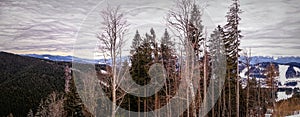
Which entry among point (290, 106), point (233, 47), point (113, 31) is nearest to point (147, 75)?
point (113, 31)

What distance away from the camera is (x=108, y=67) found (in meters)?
5.09

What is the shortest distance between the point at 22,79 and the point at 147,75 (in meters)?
2.13

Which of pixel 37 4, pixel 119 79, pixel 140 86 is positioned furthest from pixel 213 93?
pixel 37 4

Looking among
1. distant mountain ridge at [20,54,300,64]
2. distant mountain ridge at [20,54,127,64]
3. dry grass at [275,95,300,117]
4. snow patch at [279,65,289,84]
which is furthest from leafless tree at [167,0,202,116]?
dry grass at [275,95,300,117]

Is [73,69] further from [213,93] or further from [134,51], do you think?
[213,93]

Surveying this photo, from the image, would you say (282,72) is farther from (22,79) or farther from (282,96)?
(22,79)

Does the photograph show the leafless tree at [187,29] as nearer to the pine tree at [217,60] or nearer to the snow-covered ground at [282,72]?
the pine tree at [217,60]

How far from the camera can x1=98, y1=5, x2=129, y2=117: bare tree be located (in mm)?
4887

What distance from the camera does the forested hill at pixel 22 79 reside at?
18.6 feet

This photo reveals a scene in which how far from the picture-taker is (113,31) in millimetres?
4910

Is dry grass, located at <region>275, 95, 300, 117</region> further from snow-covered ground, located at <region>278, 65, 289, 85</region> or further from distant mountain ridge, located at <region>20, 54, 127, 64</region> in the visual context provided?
distant mountain ridge, located at <region>20, 54, 127, 64</region>

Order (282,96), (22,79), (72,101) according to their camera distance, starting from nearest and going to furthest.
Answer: (22,79), (72,101), (282,96)

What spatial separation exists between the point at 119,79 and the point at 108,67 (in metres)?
0.27

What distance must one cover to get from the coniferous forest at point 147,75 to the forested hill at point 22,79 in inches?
0.6
